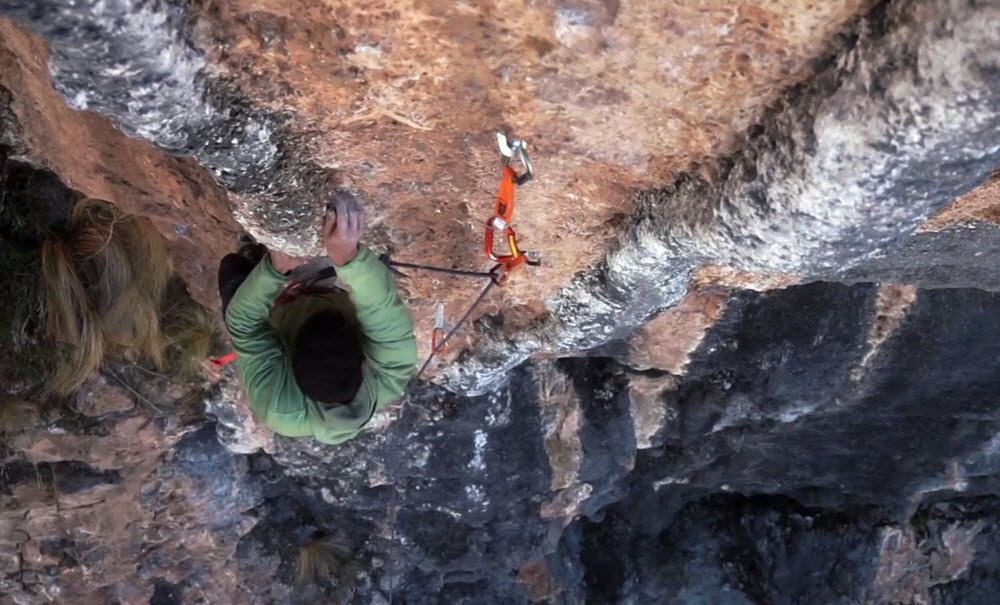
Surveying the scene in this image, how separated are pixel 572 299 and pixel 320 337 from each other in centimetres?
68

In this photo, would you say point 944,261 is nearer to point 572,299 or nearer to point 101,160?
point 572,299

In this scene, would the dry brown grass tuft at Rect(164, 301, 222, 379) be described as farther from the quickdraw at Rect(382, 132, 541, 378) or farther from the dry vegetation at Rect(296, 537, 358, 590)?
the dry vegetation at Rect(296, 537, 358, 590)

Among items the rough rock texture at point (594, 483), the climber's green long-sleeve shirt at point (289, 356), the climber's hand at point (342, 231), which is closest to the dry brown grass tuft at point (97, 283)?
the rough rock texture at point (594, 483)

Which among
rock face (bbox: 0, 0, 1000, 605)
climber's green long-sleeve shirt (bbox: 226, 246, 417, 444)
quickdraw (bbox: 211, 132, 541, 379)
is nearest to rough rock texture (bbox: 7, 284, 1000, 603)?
rock face (bbox: 0, 0, 1000, 605)

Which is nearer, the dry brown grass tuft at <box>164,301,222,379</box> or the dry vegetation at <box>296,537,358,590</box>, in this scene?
the dry brown grass tuft at <box>164,301,222,379</box>

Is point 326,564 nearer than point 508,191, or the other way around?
point 508,191

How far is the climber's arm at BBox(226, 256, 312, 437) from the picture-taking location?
7.07ft

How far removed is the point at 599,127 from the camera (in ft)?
5.03

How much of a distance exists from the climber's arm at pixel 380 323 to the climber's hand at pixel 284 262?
20 centimetres

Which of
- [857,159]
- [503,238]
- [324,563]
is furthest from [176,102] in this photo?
[324,563]

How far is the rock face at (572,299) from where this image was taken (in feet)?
4.15

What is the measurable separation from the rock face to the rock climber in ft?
0.50

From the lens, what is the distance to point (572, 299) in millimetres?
2236

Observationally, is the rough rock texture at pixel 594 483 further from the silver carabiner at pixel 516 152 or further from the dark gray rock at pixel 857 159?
the silver carabiner at pixel 516 152
